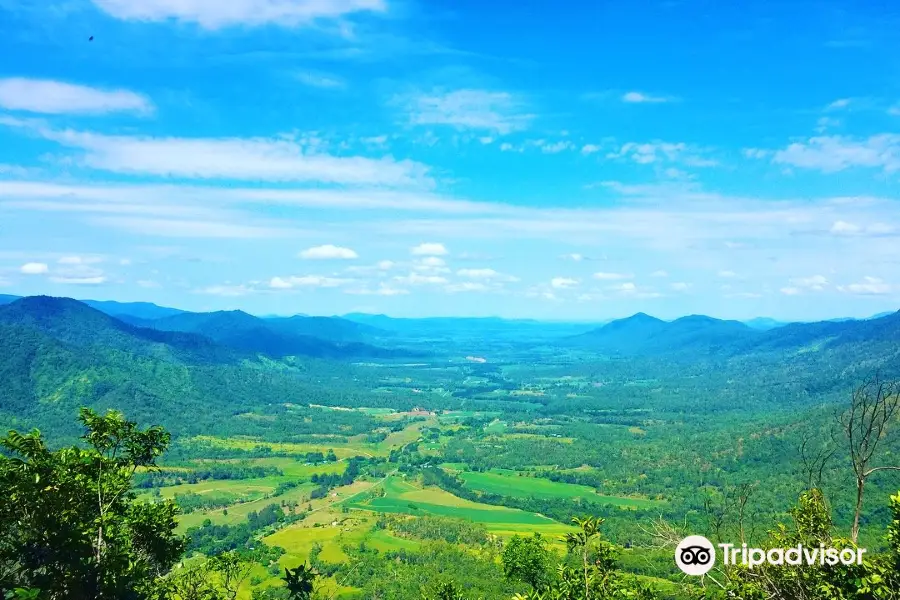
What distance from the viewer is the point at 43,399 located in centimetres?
15575

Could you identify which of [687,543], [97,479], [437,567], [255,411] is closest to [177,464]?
[255,411]

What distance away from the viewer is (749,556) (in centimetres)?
Result: 1480

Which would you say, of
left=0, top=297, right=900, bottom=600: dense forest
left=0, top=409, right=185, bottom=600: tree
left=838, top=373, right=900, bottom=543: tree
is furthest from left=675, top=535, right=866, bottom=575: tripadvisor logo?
left=0, top=409, right=185, bottom=600: tree

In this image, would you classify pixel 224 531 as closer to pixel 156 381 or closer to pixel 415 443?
pixel 415 443

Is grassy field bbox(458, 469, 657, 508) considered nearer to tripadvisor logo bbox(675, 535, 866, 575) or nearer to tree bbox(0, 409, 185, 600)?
tripadvisor logo bbox(675, 535, 866, 575)

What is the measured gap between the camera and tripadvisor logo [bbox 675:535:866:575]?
1379 centimetres

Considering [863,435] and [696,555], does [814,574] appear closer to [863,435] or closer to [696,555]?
[696,555]

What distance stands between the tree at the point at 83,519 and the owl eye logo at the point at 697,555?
1458 centimetres

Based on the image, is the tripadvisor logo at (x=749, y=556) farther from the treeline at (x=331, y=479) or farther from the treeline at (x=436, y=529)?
the treeline at (x=331, y=479)

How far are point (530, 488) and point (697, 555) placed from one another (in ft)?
350

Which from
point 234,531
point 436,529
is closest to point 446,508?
point 436,529

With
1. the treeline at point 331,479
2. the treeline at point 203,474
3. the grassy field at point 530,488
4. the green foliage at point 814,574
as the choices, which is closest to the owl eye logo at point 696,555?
the green foliage at point 814,574

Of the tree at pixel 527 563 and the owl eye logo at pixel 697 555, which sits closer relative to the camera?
the owl eye logo at pixel 697 555

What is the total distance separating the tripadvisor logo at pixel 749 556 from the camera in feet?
45.2
